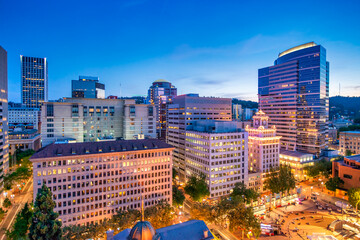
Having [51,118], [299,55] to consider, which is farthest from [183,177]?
[299,55]

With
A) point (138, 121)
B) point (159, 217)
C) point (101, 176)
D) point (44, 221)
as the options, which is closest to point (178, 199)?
point (159, 217)

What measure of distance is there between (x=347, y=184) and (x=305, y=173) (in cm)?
2573

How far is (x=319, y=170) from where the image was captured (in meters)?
121

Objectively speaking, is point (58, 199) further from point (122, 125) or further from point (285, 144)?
point (285, 144)

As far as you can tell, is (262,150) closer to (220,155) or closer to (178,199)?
(220,155)

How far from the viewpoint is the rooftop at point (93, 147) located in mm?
74081

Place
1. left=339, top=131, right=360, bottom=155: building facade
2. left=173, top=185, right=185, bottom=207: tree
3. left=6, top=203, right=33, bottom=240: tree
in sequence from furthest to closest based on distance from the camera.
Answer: left=339, top=131, right=360, bottom=155: building facade, left=173, top=185, right=185, bottom=207: tree, left=6, top=203, right=33, bottom=240: tree

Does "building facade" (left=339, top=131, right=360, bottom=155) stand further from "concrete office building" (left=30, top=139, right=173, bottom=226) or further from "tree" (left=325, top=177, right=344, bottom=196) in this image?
"concrete office building" (left=30, top=139, right=173, bottom=226)

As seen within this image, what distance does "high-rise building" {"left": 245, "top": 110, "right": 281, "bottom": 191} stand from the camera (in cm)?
11700

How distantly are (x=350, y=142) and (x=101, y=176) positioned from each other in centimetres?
19340

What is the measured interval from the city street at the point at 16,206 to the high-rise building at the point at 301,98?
581 feet

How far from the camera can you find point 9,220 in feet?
256

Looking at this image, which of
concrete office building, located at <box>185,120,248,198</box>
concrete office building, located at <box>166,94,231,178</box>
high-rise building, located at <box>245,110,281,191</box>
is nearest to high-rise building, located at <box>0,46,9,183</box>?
concrete office building, located at <box>166,94,231,178</box>

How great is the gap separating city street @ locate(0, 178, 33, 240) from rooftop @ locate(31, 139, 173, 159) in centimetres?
2558
